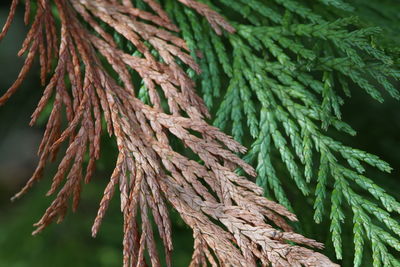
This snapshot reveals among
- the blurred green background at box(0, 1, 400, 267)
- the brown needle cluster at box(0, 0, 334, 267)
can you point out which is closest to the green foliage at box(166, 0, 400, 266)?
the brown needle cluster at box(0, 0, 334, 267)

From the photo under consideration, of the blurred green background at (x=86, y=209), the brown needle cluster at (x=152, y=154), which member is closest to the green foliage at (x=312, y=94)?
the brown needle cluster at (x=152, y=154)

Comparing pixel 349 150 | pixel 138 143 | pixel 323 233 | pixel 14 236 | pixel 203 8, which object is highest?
pixel 203 8

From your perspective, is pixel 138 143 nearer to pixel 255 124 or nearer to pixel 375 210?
pixel 255 124

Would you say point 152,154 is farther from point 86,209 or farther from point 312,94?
point 86,209

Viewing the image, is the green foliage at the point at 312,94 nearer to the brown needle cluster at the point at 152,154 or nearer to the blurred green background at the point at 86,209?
the brown needle cluster at the point at 152,154

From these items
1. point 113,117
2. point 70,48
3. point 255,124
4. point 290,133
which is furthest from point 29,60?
point 290,133

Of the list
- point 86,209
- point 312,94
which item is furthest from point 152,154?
point 86,209
